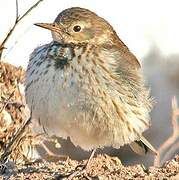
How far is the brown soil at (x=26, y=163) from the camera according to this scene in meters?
6.62

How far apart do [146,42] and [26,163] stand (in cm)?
586

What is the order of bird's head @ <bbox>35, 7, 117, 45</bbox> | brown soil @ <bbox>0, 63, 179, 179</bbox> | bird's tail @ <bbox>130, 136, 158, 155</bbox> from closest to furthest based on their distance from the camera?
brown soil @ <bbox>0, 63, 179, 179</bbox>, bird's head @ <bbox>35, 7, 117, 45</bbox>, bird's tail @ <bbox>130, 136, 158, 155</bbox>

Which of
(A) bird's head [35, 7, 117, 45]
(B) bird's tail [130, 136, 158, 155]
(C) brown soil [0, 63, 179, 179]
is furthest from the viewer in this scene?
(B) bird's tail [130, 136, 158, 155]

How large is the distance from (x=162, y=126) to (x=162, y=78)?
3.96ft

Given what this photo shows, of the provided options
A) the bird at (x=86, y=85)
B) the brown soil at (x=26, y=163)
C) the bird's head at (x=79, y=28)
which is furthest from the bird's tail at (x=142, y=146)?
the bird's head at (x=79, y=28)

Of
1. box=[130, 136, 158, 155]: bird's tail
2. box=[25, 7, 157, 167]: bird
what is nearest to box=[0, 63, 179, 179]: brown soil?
box=[25, 7, 157, 167]: bird

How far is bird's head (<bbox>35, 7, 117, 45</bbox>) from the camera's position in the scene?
6918mm

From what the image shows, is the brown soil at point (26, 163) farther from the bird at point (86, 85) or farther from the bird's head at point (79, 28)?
the bird's head at point (79, 28)

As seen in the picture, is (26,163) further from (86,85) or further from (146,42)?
(146,42)

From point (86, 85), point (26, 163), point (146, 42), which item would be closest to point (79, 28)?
point (86, 85)

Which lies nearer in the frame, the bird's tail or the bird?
the bird

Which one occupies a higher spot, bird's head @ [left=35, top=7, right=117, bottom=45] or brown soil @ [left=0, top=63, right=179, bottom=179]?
bird's head @ [left=35, top=7, right=117, bottom=45]

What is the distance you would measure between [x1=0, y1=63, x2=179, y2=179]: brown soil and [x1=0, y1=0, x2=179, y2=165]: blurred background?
3.77ft

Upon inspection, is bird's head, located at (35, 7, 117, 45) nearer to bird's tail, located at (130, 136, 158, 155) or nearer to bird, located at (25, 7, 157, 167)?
bird, located at (25, 7, 157, 167)
